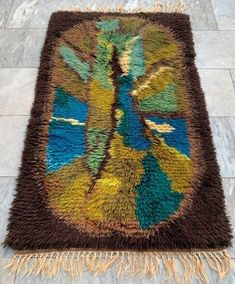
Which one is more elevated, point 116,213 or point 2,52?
point 2,52

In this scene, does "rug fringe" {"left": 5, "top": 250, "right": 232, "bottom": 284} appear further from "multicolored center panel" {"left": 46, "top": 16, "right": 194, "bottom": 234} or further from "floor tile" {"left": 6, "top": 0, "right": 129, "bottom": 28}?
"floor tile" {"left": 6, "top": 0, "right": 129, "bottom": 28}

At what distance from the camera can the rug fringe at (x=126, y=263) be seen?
0.98m

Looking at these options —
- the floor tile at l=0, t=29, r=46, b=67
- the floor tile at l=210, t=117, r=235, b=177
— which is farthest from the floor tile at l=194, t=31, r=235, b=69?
the floor tile at l=0, t=29, r=46, b=67

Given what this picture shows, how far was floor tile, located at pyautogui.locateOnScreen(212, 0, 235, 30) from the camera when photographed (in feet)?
5.32

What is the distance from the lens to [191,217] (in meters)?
1.07

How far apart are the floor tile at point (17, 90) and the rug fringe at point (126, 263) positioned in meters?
0.54

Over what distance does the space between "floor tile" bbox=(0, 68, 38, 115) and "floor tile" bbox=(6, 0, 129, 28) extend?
29cm

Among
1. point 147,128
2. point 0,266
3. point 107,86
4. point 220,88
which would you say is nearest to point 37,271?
point 0,266

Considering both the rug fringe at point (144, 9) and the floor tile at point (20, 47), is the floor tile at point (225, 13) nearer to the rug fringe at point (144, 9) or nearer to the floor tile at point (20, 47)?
the rug fringe at point (144, 9)

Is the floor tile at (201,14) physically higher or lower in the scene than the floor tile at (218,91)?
higher

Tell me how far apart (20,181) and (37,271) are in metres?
0.28

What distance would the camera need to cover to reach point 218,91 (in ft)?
4.54

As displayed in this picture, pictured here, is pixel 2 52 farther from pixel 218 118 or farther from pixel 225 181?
pixel 225 181

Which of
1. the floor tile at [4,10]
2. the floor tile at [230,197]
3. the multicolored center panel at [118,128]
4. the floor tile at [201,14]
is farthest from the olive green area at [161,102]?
the floor tile at [4,10]
